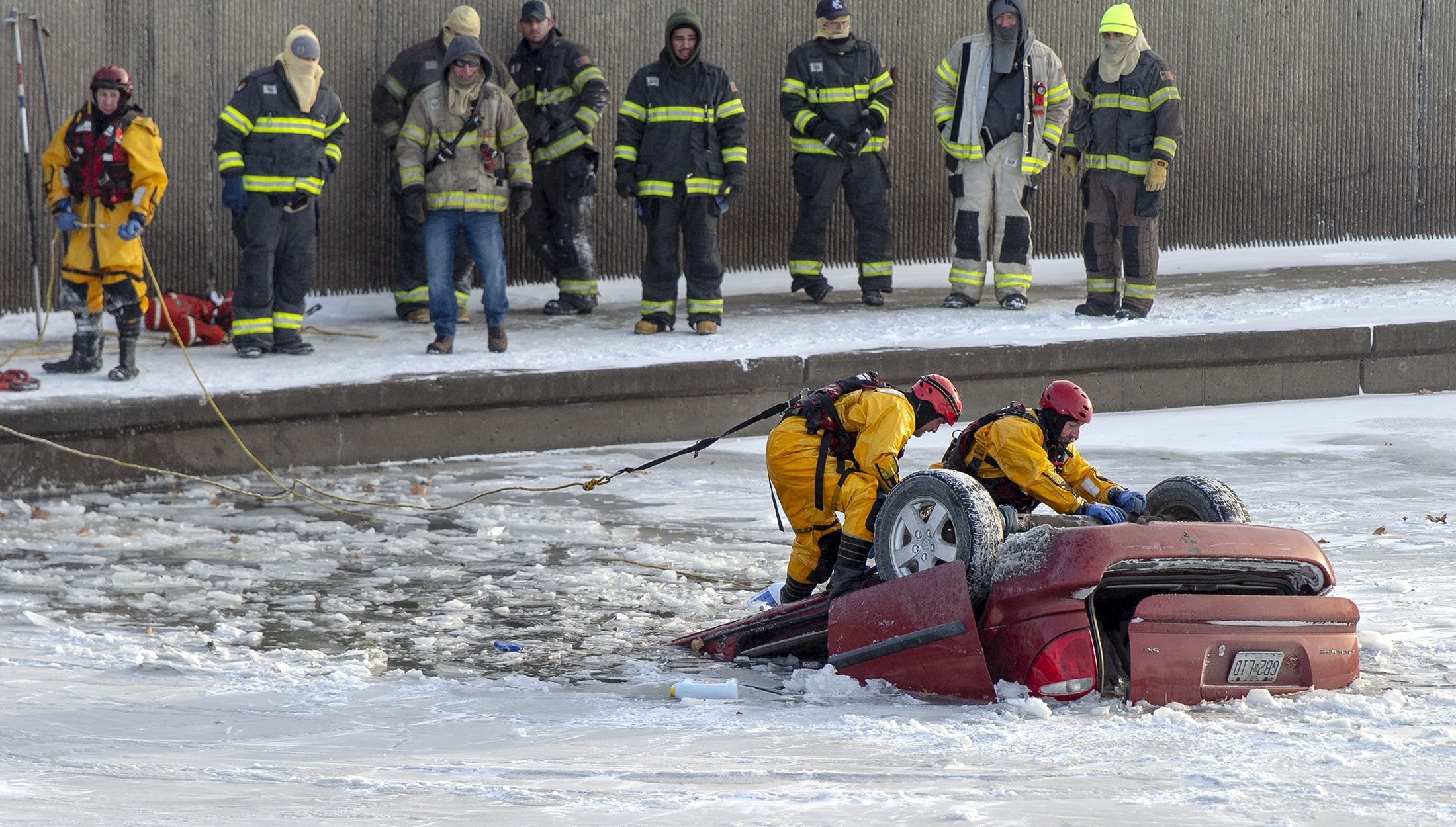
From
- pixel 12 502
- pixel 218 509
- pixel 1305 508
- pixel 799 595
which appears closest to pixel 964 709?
pixel 799 595

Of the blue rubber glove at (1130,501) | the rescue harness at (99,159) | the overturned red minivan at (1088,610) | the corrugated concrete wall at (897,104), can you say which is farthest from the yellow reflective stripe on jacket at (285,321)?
the blue rubber glove at (1130,501)

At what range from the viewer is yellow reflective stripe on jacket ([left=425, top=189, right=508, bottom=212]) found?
1100cm

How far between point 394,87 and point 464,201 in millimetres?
1848

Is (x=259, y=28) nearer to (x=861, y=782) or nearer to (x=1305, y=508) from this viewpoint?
(x=1305, y=508)

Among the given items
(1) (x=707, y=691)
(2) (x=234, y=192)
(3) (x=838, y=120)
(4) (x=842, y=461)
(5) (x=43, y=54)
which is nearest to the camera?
(1) (x=707, y=691)

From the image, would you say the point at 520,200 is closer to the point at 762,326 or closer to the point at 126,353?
the point at 762,326

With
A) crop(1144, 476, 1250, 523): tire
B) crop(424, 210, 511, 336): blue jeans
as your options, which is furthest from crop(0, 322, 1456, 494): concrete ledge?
crop(1144, 476, 1250, 523): tire

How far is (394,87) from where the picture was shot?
12383 mm

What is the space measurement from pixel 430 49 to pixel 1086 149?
16.0 feet

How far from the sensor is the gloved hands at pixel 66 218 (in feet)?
32.7

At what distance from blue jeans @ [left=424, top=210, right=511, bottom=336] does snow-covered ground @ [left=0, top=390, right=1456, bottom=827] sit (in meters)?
1.50

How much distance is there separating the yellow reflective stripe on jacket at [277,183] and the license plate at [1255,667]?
24.6ft

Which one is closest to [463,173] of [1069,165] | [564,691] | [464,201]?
[464,201]

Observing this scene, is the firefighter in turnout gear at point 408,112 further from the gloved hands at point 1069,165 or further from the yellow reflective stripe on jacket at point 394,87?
the gloved hands at point 1069,165
